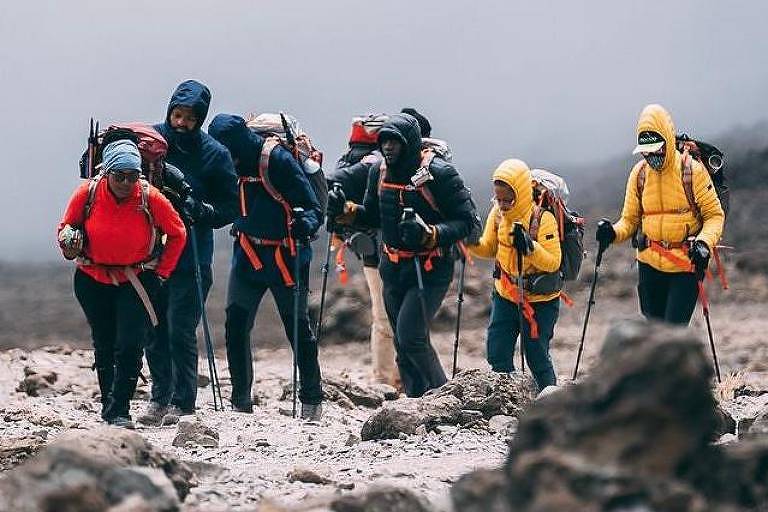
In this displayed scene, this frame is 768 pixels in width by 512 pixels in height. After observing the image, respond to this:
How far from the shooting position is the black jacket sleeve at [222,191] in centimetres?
1259

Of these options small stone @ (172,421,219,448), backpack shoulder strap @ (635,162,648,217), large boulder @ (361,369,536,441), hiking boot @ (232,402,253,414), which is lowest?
hiking boot @ (232,402,253,414)

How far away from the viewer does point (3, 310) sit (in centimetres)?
3562

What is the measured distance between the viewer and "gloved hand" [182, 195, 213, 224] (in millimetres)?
12268

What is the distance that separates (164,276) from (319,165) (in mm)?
2229

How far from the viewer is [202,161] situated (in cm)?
1263

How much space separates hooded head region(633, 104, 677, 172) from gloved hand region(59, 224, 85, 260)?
3865 mm

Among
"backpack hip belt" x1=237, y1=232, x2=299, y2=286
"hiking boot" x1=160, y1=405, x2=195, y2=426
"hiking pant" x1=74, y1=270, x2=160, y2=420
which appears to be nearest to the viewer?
"hiking pant" x1=74, y1=270, x2=160, y2=420

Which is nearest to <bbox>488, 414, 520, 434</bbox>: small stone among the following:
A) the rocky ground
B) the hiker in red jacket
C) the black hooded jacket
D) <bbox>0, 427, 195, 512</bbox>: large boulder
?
the rocky ground

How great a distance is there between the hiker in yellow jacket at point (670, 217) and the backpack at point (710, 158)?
0.16 meters

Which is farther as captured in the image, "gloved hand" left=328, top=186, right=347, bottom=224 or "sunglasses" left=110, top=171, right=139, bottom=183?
"gloved hand" left=328, top=186, right=347, bottom=224

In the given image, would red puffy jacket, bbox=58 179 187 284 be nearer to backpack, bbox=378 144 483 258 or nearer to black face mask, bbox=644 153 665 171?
backpack, bbox=378 144 483 258

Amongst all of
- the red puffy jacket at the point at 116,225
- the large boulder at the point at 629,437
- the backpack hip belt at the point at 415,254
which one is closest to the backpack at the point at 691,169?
the backpack hip belt at the point at 415,254

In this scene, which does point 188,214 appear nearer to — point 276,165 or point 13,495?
point 276,165

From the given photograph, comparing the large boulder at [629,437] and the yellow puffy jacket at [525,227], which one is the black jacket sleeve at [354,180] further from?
the large boulder at [629,437]
